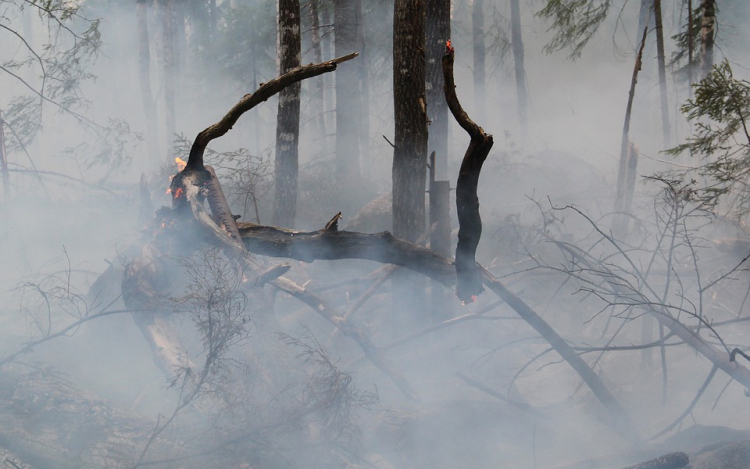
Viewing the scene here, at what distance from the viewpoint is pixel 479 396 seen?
24.1 feet

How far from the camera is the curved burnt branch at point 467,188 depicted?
11.4 feet

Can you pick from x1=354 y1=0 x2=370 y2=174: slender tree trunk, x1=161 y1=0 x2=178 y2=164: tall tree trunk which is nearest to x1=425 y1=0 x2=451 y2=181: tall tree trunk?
x1=354 y1=0 x2=370 y2=174: slender tree trunk

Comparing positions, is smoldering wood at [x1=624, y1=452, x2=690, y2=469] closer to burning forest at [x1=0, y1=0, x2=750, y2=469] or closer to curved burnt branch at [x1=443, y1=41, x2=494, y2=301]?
burning forest at [x1=0, y1=0, x2=750, y2=469]

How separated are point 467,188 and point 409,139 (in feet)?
13.1

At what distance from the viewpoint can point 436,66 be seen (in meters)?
9.55

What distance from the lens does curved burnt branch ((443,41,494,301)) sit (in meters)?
3.49

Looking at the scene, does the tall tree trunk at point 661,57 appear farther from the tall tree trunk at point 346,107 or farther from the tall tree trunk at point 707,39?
the tall tree trunk at point 346,107

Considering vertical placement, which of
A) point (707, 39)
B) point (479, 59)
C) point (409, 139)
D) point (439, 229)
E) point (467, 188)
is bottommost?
point (439, 229)

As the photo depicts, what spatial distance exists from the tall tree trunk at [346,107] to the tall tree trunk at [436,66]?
15.1 feet

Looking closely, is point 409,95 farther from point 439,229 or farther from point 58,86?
point 58,86

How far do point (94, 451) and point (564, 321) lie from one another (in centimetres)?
690

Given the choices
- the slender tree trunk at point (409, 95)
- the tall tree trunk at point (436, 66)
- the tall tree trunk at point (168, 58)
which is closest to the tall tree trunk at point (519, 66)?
the tall tree trunk at point (436, 66)

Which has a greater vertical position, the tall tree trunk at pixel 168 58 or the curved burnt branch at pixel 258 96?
the tall tree trunk at pixel 168 58

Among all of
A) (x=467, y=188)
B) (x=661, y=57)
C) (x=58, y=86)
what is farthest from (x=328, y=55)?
(x=467, y=188)
